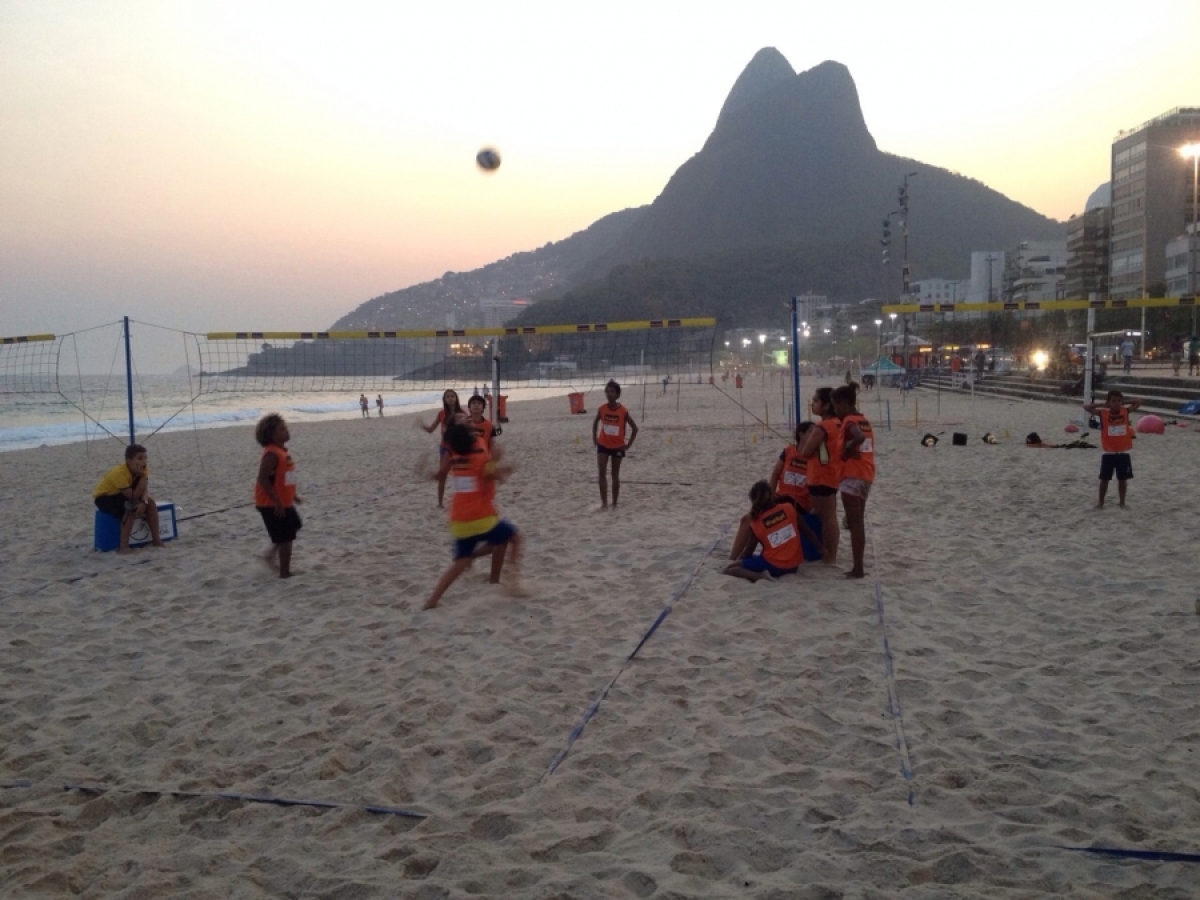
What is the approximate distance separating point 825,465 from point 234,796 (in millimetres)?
3835

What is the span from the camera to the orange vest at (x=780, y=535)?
522cm

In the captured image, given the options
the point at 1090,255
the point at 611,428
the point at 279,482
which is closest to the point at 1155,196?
the point at 1090,255

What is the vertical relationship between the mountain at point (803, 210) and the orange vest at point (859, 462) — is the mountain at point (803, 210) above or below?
above

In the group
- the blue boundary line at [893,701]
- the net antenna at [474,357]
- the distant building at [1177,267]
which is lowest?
the blue boundary line at [893,701]

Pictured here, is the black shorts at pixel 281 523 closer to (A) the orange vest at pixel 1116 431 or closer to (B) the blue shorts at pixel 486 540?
(B) the blue shorts at pixel 486 540

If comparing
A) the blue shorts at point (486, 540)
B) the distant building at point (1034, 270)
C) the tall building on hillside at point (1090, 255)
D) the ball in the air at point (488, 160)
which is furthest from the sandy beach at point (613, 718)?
the distant building at point (1034, 270)

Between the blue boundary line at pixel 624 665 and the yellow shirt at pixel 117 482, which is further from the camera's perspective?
the yellow shirt at pixel 117 482

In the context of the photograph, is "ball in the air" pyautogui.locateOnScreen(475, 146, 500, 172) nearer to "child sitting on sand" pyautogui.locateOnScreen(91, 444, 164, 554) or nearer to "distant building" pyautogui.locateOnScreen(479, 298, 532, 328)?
"child sitting on sand" pyautogui.locateOnScreen(91, 444, 164, 554)

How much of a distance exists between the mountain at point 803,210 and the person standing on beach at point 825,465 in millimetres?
118816

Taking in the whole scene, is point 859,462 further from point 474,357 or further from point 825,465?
point 474,357

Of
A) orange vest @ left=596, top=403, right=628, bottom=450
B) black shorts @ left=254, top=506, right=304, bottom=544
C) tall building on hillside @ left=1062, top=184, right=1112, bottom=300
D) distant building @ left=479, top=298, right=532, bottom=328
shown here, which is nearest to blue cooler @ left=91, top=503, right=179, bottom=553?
black shorts @ left=254, top=506, right=304, bottom=544

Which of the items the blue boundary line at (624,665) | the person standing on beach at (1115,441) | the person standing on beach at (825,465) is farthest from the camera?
the person standing on beach at (1115,441)

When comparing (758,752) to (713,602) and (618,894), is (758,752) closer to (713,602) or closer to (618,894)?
(618,894)

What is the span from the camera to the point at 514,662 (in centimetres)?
390
